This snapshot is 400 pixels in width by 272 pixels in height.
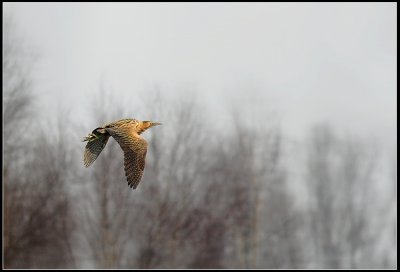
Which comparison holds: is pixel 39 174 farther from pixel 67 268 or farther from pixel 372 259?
pixel 372 259

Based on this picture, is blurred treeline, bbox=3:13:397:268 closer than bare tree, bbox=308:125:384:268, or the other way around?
blurred treeline, bbox=3:13:397:268

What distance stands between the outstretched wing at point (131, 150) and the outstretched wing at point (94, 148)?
0.52 metres

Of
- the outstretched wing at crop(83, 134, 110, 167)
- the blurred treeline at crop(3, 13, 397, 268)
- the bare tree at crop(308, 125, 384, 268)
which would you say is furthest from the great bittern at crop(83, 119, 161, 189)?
the bare tree at crop(308, 125, 384, 268)

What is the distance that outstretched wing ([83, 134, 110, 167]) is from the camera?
806 cm

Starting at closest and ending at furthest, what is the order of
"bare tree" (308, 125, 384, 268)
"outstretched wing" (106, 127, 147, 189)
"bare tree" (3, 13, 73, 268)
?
1. "outstretched wing" (106, 127, 147, 189)
2. "bare tree" (3, 13, 73, 268)
3. "bare tree" (308, 125, 384, 268)

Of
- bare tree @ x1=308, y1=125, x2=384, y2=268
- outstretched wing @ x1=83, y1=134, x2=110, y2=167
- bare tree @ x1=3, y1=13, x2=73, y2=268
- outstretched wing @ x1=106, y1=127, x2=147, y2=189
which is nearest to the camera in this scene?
outstretched wing @ x1=106, y1=127, x2=147, y2=189

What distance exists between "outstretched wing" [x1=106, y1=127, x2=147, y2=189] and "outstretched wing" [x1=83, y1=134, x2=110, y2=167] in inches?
20.4

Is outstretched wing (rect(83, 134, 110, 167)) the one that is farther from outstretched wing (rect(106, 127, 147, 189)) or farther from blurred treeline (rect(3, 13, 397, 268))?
blurred treeline (rect(3, 13, 397, 268))

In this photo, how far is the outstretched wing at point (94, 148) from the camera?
26.5 feet

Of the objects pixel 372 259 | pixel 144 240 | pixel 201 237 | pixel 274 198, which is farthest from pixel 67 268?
pixel 372 259

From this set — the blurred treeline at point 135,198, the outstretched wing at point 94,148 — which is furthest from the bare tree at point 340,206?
the outstretched wing at point 94,148

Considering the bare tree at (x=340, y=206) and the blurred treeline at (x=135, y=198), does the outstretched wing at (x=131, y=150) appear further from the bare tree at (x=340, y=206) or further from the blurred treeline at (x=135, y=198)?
the bare tree at (x=340, y=206)

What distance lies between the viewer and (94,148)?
8234 mm

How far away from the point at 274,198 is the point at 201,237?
1506cm
